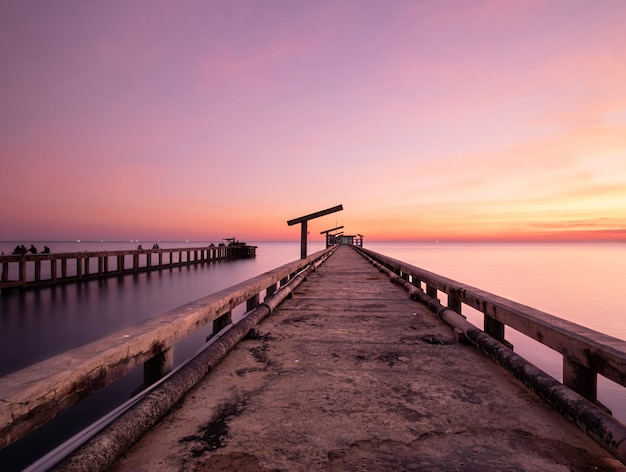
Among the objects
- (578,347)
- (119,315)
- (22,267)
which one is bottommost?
(119,315)

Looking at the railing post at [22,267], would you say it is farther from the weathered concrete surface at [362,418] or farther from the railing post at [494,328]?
the railing post at [494,328]

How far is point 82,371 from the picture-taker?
1.76 m

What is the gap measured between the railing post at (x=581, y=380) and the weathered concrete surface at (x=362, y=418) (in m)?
0.29

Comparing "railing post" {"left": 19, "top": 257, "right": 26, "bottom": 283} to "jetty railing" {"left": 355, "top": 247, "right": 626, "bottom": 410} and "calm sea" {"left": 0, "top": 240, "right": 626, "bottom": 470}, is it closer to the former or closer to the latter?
"calm sea" {"left": 0, "top": 240, "right": 626, "bottom": 470}

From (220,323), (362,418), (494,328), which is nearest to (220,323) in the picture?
(220,323)

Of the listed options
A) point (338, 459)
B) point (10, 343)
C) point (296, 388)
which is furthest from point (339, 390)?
point (10, 343)

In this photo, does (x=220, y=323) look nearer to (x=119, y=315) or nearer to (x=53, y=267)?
(x=119, y=315)

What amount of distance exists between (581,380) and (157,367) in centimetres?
318

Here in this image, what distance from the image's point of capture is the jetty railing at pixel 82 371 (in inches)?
56.0

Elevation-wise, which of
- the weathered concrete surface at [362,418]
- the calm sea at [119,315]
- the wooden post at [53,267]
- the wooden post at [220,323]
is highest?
the wooden post at [220,323]

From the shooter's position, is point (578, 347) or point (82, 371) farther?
point (578, 347)

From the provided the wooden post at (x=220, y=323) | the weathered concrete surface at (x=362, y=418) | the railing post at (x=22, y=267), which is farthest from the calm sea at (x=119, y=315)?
the weathered concrete surface at (x=362, y=418)

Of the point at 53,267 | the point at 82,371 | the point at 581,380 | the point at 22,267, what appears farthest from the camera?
the point at 53,267

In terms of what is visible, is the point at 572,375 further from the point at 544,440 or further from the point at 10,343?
the point at 10,343
